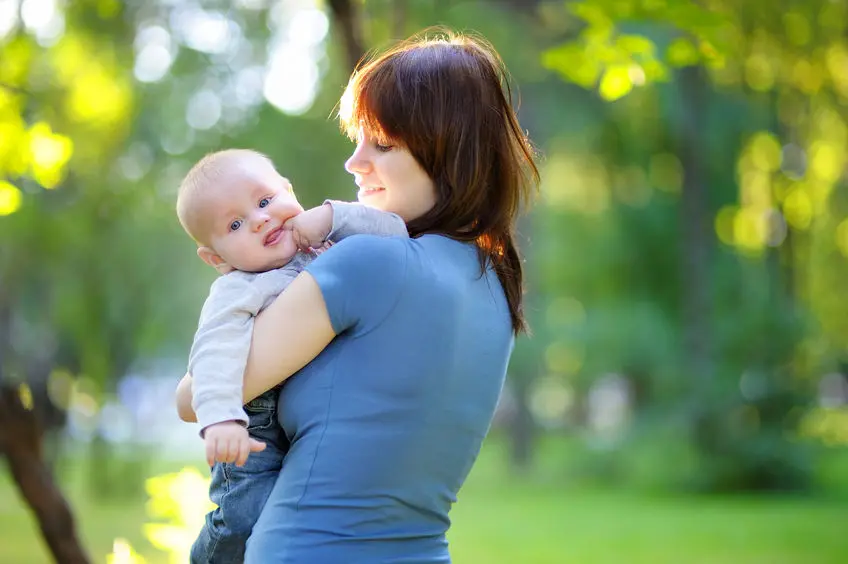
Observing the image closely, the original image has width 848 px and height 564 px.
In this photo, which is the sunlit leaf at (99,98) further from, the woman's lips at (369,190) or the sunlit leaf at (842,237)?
the sunlit leaf at (842,237)

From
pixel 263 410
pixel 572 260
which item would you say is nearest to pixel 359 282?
pixel 263 410

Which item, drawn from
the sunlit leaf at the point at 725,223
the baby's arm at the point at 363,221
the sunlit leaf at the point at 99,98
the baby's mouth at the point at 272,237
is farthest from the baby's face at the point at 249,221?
the sunlit leaf at the point at 725,223

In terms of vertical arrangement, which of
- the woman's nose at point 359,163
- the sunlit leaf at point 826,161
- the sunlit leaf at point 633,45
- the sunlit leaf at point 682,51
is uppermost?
the sunlit leaf at point 826,161

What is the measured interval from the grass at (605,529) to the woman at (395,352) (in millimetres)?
7618

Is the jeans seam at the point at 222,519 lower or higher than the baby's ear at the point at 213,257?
lower

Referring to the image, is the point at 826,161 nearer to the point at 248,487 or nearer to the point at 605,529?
the point at 605,529

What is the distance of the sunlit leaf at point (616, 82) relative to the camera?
3.35 m

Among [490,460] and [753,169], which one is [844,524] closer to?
[753,169]

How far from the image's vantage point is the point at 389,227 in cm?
154

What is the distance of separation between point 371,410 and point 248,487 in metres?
0.25

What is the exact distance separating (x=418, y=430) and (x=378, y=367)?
110mm

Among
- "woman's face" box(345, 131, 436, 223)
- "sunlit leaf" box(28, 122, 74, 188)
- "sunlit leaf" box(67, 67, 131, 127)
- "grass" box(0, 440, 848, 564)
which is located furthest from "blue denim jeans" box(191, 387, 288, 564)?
"sunlit leaf" box(67, 67, 131, 127)

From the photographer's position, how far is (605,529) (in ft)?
→ 34.3

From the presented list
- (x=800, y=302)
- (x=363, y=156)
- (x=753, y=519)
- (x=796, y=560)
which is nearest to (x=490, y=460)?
(x=800, y=302)
